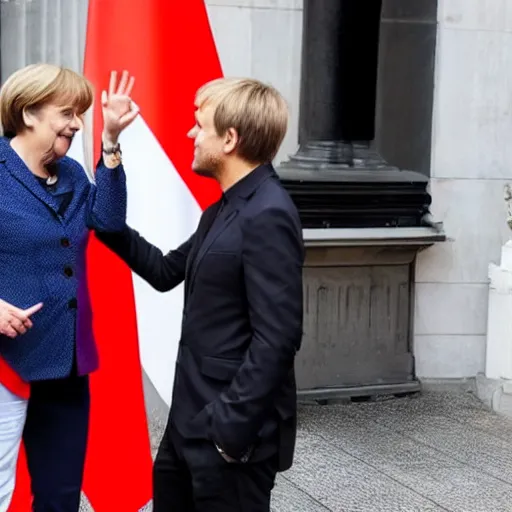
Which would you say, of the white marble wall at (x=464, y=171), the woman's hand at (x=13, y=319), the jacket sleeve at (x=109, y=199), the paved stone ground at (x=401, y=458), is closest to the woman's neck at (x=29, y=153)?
the jacket sleeve at (x=109, y=199)

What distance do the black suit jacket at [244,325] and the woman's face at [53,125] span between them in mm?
481

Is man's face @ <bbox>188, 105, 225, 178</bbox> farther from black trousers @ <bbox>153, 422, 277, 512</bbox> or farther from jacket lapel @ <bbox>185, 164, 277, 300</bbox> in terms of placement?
black trousers @ <bbox>153, 422, 277, 512</bbox>

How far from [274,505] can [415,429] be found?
4.99 ft

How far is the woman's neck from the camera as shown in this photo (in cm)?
281

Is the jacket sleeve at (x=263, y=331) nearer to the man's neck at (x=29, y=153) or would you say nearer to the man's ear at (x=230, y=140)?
the man's ear at (x=230, y=140)

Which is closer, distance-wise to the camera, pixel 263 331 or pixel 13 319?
pixel 263 331

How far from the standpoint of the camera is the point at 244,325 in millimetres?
2520

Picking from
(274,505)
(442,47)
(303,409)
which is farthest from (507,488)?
(442,47)

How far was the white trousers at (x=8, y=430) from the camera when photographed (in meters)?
2.79

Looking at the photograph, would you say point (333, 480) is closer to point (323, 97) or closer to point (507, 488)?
point (507, 488)

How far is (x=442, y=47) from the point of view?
20.6 ft

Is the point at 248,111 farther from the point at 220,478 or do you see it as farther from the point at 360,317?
the point at 360,317

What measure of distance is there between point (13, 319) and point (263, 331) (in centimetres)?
68

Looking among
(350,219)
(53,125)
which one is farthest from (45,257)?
(350,219)
